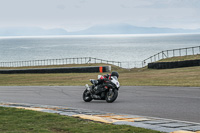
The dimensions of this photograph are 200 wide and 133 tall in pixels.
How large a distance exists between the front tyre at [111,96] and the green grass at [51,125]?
12.7ft

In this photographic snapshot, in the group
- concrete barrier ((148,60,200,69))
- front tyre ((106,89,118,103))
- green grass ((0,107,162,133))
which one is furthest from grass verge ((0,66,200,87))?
green grass ((0,107,162,133))

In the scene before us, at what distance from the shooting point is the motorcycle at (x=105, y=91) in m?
13.0

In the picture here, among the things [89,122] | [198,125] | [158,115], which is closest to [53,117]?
[89,122]

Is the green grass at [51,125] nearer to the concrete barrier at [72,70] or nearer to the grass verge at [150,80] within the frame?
the grass verge at [150,80]

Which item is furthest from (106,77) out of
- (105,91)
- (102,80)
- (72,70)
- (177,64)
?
(72,70)

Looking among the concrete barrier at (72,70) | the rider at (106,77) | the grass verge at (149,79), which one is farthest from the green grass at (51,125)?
the concrete barrier at (72,70)

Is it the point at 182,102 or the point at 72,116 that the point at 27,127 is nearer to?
the point at 72,116

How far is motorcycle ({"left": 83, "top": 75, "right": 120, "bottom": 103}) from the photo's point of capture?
42.8 ft

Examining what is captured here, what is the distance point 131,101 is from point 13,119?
5.51 metres

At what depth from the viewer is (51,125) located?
27.0 ft

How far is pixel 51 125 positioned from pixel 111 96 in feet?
17.5

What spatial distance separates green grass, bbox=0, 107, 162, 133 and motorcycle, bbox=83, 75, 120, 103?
3776 mm

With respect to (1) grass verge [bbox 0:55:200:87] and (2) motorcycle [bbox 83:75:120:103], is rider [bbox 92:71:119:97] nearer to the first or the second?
(2) motorcycle [bbox 83:75:120:103]

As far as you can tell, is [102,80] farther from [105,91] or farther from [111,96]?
[111,96]
